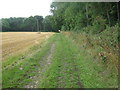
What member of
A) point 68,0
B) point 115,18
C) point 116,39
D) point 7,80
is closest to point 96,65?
point 116,39

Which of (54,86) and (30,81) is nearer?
(54,86)

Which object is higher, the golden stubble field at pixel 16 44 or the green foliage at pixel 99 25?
the green foliage at pixel 99 25

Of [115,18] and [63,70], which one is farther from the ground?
[115,18]

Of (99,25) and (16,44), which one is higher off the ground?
(99,25)

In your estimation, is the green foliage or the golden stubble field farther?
the golden stubble field

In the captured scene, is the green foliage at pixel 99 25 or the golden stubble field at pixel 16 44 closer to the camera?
the green foliage at pixel 99 25

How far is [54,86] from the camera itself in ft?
16.6

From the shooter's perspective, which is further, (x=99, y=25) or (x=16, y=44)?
(x=16, y=44)

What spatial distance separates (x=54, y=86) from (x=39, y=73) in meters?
1.72

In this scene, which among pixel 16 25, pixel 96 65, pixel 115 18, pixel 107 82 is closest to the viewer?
pixel 107 82

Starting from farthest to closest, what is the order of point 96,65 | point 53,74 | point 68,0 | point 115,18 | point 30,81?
point 68,0, point 115,18, point 96,65, point 53,74, point 30,81

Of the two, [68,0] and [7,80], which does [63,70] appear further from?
[68,0]

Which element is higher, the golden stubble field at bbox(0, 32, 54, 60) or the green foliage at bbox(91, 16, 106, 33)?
the green foliage at bbox(91, 16, 106, 33)

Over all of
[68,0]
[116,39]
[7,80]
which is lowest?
[7,80]
